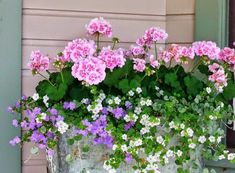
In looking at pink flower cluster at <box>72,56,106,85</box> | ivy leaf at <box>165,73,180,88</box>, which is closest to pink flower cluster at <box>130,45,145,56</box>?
ivy leaf at <box>165,73,180,88</box>

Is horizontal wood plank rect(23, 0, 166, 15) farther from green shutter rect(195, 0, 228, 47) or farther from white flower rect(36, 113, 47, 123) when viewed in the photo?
white flower rect(36, 113, 47, 123)

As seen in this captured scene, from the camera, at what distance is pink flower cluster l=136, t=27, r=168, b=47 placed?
7.28 feet

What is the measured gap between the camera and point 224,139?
7.68 feet

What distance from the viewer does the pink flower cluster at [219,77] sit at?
2.12 m

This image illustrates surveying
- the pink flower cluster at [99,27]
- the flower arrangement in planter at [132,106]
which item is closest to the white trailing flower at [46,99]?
the flower arrangement in planter at [132,106]

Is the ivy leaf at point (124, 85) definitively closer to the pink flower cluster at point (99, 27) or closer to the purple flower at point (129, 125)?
the purple flower at point (129, 125)

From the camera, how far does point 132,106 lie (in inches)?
78.6

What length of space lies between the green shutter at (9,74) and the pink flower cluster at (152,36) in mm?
531

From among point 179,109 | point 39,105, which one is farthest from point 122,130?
point 39,105

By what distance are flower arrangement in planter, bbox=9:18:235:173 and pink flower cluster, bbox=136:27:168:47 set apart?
0.31ft

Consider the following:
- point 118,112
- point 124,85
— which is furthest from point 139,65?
point 118,112

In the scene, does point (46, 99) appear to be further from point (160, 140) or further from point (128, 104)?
point (160, 140)

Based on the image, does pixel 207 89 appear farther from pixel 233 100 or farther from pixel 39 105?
pixel 39 105

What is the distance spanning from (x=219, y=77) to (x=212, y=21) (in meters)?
0.36
